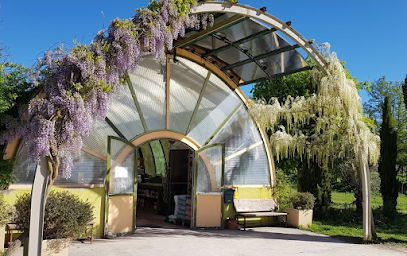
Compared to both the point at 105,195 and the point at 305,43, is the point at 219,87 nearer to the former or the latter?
the point at 305,43

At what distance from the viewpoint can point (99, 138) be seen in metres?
8.40

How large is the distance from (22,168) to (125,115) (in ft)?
8.14

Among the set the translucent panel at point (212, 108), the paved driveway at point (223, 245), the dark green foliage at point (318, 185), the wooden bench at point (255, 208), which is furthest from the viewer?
the dark green foliage at point (318, 185)

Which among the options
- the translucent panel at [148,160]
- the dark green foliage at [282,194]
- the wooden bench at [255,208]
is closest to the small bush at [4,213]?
the wooden bench at [255,208]

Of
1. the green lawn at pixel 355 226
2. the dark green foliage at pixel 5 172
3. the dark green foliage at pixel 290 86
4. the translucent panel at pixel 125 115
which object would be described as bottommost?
the green lawn at pixel 355 226

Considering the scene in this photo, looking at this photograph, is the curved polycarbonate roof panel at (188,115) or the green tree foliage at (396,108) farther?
the green tree foliage at (396,108)

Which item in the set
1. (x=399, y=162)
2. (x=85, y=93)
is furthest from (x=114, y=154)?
(x=399, y=162)

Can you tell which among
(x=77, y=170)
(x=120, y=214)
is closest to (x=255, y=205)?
(x=120, y=214)

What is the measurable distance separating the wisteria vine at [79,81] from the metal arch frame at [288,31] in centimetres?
104

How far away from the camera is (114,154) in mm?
8570

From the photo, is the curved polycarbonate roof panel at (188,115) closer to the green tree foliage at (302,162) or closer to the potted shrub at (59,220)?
the green tree foliage at (302,162)

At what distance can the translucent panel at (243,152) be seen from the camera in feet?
34.5

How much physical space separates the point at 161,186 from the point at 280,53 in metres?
6.32

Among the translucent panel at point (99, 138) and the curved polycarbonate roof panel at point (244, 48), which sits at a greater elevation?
the curved polycarbonate roof panel at point (244, 48)
